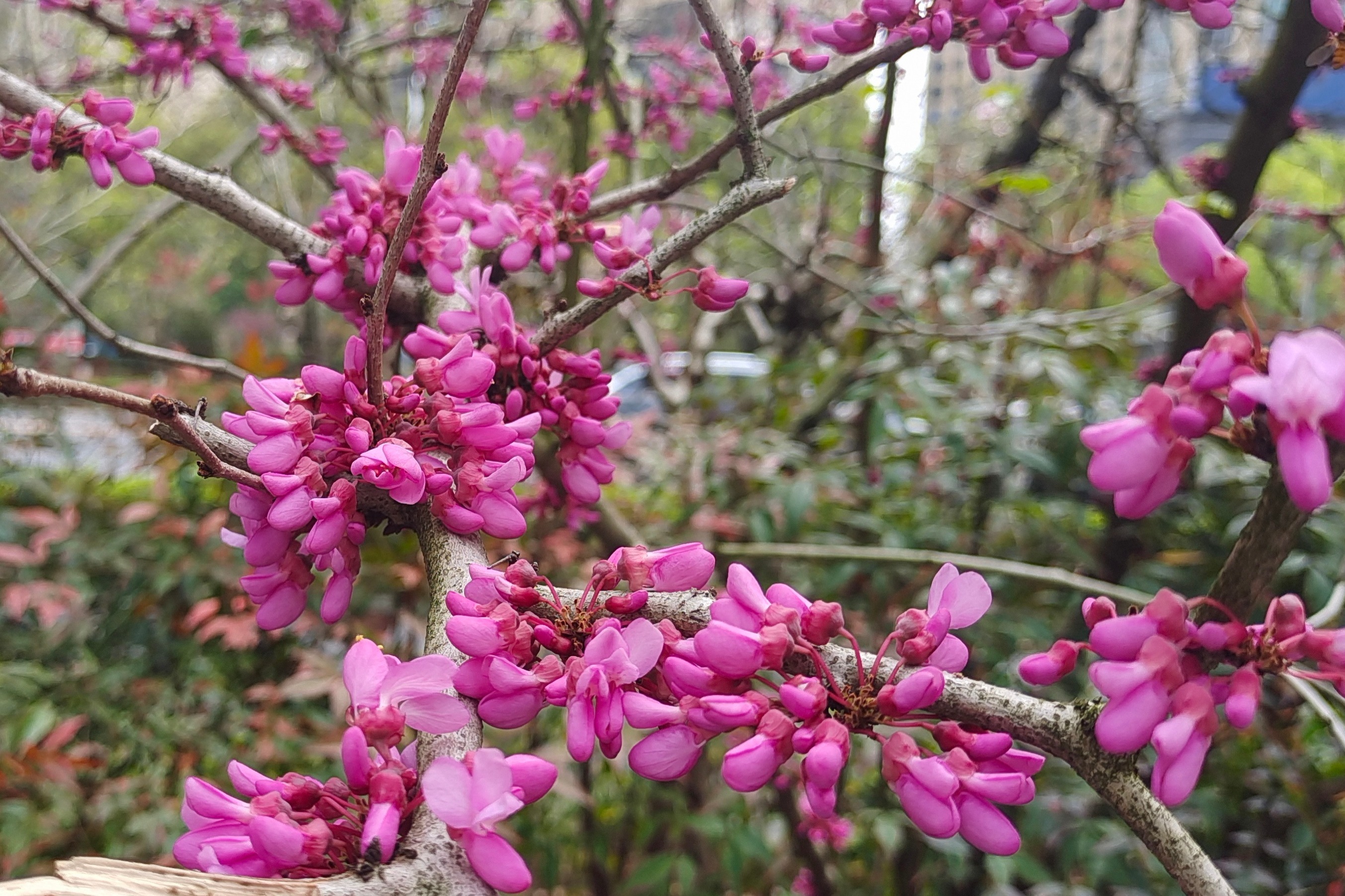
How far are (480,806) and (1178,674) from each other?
45cm

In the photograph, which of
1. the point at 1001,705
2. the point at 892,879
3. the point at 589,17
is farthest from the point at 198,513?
the point at 1001,705

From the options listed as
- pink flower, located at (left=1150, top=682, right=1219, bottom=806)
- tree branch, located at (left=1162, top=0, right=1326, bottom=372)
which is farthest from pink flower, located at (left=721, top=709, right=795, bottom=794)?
tree branch, located at (left=1162, top=0, right=1326, bottom=372)

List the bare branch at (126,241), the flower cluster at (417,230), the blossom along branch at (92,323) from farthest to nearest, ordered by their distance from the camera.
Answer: the bare branch at (126,241) → the blossom along branch at (92,323) → the flower cluster at (417,230)

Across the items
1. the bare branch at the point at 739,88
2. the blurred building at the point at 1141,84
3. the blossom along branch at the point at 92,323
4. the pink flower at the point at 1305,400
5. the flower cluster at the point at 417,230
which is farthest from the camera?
the blurred building at the point at 1141,84

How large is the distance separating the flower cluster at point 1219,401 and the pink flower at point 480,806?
16.1 inches

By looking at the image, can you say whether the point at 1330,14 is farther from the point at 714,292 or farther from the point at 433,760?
the point at 433,760

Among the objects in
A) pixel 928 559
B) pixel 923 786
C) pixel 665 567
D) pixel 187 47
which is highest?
pixel 187 47

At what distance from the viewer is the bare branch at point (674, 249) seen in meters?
0.79

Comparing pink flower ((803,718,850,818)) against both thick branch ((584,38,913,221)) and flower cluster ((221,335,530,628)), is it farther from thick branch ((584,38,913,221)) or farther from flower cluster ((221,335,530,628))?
thick branch ((584,38,913,221))

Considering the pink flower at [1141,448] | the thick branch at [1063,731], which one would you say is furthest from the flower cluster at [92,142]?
the pink flower at [1141,448]

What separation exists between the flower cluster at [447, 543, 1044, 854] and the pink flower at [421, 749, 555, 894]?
57 millimetres

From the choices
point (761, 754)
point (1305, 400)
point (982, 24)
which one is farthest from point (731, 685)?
point (982, 24)

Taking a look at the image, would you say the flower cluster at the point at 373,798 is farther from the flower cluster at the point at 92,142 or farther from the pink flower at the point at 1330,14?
the pink flower at the point at 1330,14

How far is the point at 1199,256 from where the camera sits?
0.56 m
